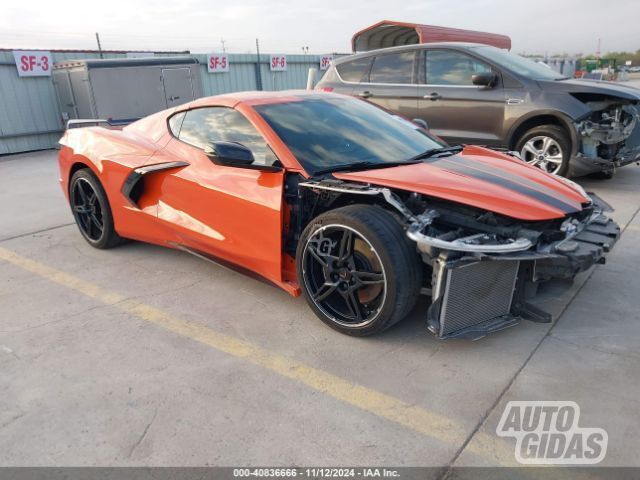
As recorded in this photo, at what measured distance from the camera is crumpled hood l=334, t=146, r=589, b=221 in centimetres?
271

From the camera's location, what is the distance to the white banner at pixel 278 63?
16.4 meters

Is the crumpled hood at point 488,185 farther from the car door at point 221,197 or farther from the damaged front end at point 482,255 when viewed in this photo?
the car door at point 221,197

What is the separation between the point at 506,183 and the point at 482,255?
0.64m

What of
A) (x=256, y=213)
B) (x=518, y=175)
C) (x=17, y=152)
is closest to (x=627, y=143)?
(x=518, y=175)

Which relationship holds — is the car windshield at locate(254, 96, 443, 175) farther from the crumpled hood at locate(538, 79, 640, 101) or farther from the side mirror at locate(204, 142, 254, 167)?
the crumpled hood at locate(538, 79, 640, 101)

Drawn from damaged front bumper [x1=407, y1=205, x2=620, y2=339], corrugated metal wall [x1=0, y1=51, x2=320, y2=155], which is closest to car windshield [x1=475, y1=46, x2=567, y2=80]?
damaged front bumper [x1=407, y1=205, x2=620, y2=339]

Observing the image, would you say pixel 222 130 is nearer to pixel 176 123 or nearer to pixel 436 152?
pixel 176 123

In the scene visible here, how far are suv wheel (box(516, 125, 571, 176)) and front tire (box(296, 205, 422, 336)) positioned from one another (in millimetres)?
3858

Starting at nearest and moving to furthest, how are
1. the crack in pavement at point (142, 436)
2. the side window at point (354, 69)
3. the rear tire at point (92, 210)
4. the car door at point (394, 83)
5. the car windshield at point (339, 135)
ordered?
1. the crack in pavement at point (142, 436)
2. the car windshield at point (339, 135)
3. the rear tire at point (92, 210)
4. the car door at point (394, 83)
5. the side window at point (354, 69)

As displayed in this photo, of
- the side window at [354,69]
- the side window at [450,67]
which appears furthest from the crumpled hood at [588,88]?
the side window at [354,69]

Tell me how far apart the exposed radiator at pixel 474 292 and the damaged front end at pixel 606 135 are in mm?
3772

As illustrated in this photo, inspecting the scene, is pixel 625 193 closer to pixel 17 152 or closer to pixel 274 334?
pixel 274 334

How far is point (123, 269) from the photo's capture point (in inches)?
167
